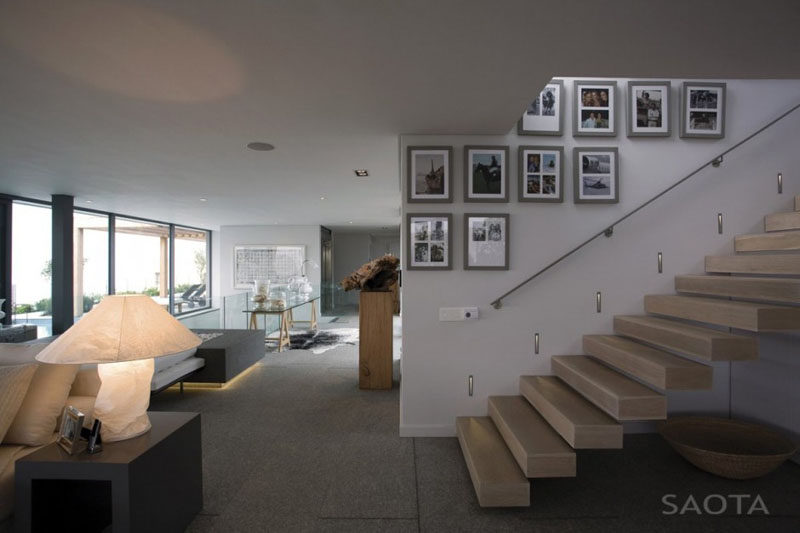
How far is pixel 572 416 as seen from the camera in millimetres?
2217

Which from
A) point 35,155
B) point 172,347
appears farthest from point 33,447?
point 35,155

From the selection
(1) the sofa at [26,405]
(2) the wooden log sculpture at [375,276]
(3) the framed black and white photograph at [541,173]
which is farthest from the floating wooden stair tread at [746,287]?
(1) the sofa at [26,405]

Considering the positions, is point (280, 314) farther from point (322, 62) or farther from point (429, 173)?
point (322, 62)

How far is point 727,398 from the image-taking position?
2.93 m

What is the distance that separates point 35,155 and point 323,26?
3708 millimetres

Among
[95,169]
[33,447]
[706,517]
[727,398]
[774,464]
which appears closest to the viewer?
[33,447]

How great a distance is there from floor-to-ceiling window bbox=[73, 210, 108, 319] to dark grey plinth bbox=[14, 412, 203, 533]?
6308 mm

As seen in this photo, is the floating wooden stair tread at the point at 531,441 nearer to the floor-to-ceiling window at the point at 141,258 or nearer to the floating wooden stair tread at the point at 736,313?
the floating wooden stair tread at the point at 736,313

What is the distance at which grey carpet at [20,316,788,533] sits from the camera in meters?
1.98

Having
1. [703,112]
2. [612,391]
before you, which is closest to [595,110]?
[703,112]

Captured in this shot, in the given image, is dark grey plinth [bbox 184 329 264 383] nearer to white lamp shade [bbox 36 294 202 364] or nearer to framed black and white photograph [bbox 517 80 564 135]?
white lamp shade [bbox 36 294 202 364]

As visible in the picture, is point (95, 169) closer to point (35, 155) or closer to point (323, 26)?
point (35, 155)

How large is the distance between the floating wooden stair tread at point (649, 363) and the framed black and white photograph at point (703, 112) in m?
1.76

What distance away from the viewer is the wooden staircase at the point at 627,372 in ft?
6.79
